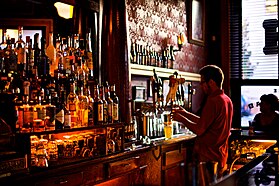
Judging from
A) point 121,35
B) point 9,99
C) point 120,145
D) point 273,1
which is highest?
point 273,1

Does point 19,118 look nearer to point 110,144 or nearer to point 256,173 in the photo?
point 110,144

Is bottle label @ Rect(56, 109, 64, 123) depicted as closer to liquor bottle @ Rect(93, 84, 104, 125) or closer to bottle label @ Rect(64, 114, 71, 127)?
bottle label @ Rect(64, 114, 71, 127)

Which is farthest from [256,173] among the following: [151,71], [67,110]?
[151,71]

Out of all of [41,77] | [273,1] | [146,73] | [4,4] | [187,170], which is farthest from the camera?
[273,1]

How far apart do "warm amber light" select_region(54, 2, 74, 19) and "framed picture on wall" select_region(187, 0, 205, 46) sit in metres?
2.95

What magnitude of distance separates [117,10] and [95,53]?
487 mm

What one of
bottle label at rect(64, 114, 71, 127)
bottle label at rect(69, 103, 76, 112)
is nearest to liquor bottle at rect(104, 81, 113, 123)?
bottle label at rect(69, 103, 76, 112)

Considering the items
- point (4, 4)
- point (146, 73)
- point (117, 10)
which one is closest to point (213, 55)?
point (146, 73)

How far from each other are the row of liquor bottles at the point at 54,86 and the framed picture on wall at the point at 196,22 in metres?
3.08

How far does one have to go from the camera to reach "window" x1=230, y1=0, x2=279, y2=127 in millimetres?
7715

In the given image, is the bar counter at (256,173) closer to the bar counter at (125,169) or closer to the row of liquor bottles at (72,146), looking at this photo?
the bar counter at (125,169)

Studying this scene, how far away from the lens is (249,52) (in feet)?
25.7

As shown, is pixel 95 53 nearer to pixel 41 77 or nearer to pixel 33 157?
pixel 41 77

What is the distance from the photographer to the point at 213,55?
8078mm
